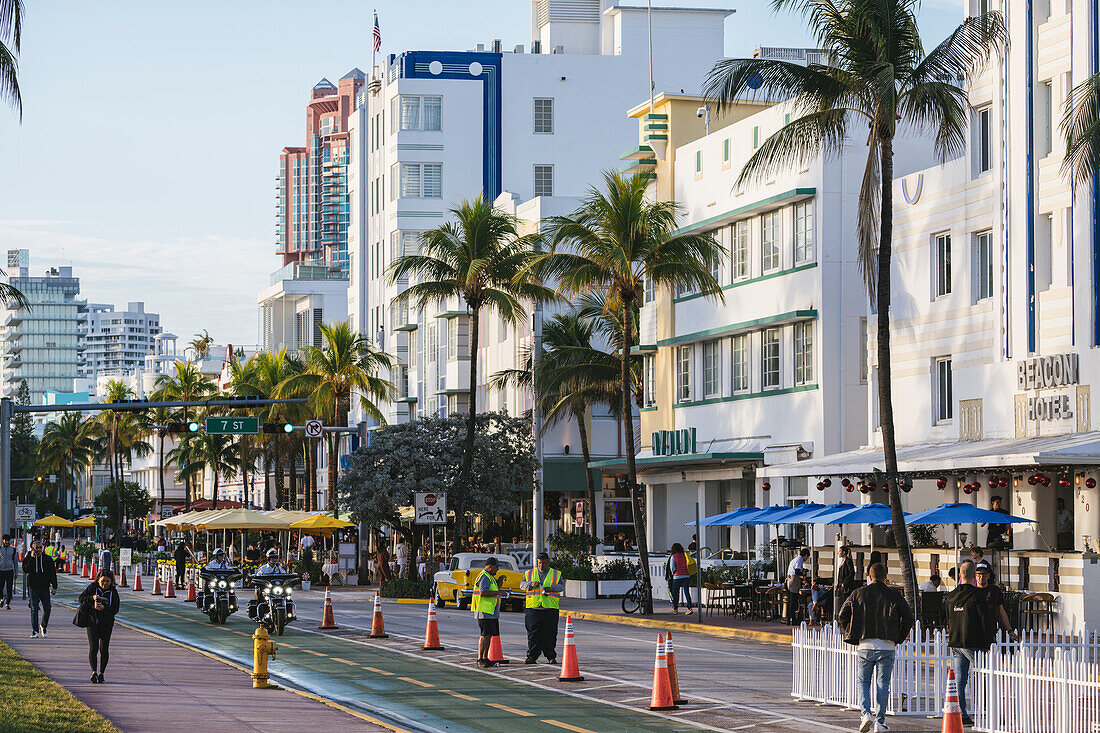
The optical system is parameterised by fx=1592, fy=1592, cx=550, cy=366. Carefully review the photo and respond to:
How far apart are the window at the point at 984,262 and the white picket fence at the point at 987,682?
1986cm

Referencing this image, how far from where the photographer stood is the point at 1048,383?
110 feet

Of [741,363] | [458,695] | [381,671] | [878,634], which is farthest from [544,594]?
[741,363]

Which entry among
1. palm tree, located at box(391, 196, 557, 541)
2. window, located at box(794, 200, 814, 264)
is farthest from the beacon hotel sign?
palm tree, located at box(391, 196, 557, 541)

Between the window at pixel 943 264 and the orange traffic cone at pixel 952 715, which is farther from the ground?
the window at pixel 943 264

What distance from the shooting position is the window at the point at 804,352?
44.8m

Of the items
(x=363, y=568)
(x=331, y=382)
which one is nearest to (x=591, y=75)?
(x=331, y=382)

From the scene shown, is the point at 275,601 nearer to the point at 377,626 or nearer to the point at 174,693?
the point at 377,626

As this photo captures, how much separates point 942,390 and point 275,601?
56.8ft

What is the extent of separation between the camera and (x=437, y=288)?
49094 millimetres

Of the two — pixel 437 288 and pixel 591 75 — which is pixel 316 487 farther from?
pixel 437 288

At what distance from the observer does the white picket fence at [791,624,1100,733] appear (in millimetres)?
15391

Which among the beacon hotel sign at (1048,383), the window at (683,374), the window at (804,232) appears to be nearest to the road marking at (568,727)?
the beacon hotel sign at (1048,383)

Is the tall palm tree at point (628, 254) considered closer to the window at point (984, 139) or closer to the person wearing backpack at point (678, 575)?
the person wearing backpack at point (678, 575)

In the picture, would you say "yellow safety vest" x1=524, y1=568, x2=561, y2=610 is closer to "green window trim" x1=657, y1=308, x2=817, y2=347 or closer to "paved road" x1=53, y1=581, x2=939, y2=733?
"paved road" x1=53, y1=581, x2=939, y2=733
